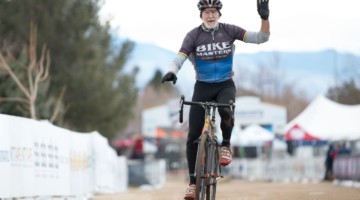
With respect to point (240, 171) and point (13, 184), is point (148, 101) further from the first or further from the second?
point (13, 184)

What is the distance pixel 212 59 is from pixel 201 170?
1535mm

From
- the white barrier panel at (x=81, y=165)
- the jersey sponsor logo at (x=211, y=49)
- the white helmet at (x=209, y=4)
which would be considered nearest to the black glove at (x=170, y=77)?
the jersey sponsor logo at (x=211, y=49)

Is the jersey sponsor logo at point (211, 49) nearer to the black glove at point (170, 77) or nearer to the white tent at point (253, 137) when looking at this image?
the black glove at point (170, 77)

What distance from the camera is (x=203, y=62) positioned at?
11914 mm

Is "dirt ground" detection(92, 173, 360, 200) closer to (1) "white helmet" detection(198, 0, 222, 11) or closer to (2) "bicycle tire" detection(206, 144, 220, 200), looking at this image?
(2) "bicycle tire" detection(206, 144, 220, 200)

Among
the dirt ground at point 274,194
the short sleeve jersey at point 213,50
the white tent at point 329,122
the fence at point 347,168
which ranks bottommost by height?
the dirt ground at point 274,194

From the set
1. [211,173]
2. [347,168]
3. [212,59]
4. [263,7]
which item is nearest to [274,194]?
[212,59]

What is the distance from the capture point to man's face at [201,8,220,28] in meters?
11.8

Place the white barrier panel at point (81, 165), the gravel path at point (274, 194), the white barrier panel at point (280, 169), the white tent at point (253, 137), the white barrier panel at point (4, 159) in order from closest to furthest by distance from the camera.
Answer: the white barrier panel at point (4, 159) → the gravel path at point (274, 194) → the white barrier panel at point (81, 165) → the white barrier panel at point (280, 169) → the white tent at point (253, 137)

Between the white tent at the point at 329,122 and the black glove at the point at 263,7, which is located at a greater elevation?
the white tent at the point at 329,122

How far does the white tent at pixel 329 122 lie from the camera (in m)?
40.8

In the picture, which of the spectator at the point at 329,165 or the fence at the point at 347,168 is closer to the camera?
the fence at the point at 347,168

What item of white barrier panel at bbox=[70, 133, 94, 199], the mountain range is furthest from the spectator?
white barrier panel at bbox=[70, 133, 94, 199]

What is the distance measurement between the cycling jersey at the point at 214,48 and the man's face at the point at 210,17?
8 cm
